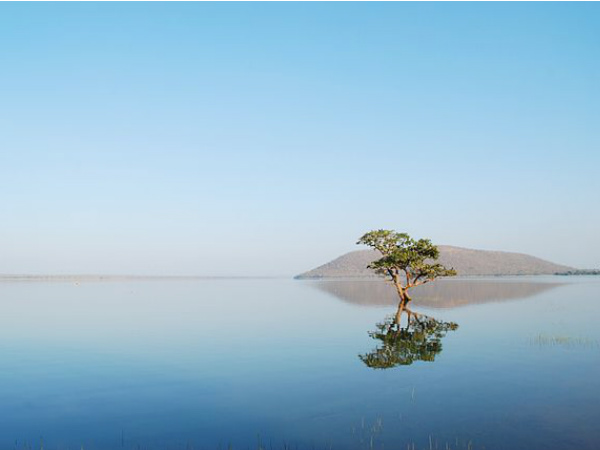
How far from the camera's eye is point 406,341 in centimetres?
4250

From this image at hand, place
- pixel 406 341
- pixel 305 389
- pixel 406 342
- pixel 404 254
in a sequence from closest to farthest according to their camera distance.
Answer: pixel 305 389 < pixel 406 342 < pixel 406 341 < pixel 404 254

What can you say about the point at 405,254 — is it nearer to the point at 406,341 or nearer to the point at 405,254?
the point at 405,254

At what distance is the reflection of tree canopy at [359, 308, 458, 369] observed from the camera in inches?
1356

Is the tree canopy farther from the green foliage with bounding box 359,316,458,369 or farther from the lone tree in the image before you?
the green foliage with bounding box 359,316,458,369

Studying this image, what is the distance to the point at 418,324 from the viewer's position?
5569 cm

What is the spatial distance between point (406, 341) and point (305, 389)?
723 inches

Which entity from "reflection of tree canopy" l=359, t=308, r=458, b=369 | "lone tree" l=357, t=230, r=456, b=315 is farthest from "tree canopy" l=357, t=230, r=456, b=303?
"reflection of tree canopy" l=359, t=308, r=458, b=369

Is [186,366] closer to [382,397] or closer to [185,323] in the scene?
[382,397]

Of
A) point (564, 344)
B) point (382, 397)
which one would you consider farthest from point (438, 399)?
point (564, 344)

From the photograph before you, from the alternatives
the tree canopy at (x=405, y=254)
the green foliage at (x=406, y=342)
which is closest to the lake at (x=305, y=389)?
the green foliage at (x=406, y=342)

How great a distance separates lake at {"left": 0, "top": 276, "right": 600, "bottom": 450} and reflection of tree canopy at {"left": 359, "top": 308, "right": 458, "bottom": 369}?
232mm

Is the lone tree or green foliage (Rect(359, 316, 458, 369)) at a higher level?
the lone tree

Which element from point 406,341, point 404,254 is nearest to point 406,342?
point 406,341

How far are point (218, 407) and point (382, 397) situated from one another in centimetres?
861
